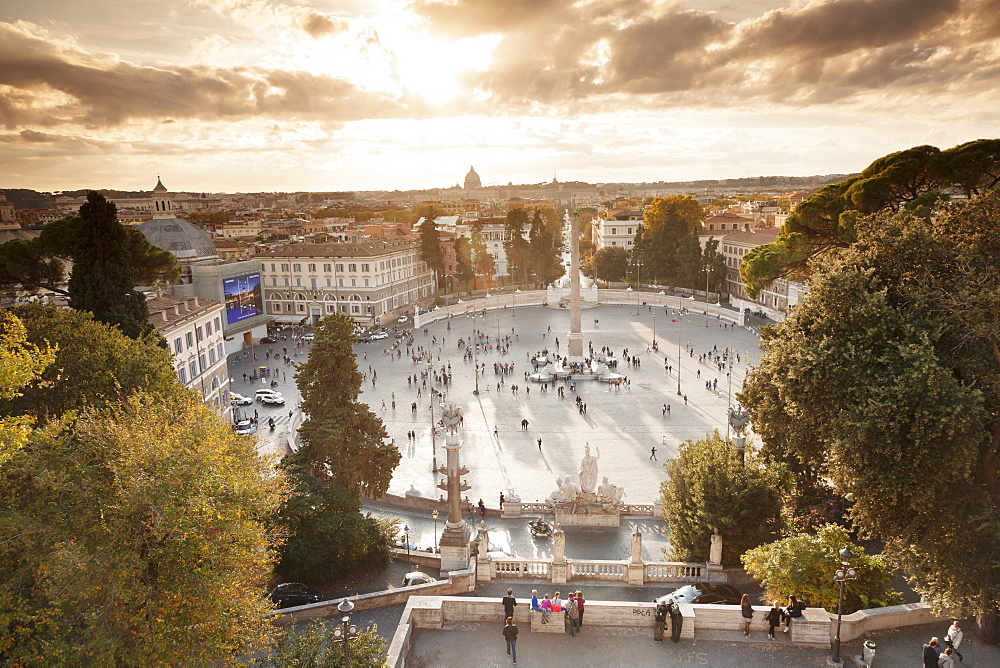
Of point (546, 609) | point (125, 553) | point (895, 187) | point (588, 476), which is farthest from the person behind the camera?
point (895, 187)

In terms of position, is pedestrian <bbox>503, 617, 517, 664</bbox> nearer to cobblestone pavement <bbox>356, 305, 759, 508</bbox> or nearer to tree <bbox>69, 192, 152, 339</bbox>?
cobblestone pavement <bbox>356, 305, 759, 508</bbox>

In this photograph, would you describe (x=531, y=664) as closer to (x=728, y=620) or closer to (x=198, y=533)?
(x=728, y=620)

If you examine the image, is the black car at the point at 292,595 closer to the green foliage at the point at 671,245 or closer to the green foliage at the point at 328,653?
the green foliage at the point at 328,653

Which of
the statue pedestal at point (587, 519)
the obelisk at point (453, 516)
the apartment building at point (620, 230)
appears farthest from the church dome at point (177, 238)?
the apartment building at point (620, 230)

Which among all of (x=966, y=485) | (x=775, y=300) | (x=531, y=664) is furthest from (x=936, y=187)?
(x=775, y=300)

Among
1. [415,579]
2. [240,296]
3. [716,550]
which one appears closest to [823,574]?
[716,550]

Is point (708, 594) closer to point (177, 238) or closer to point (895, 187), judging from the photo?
point (895, 187)
